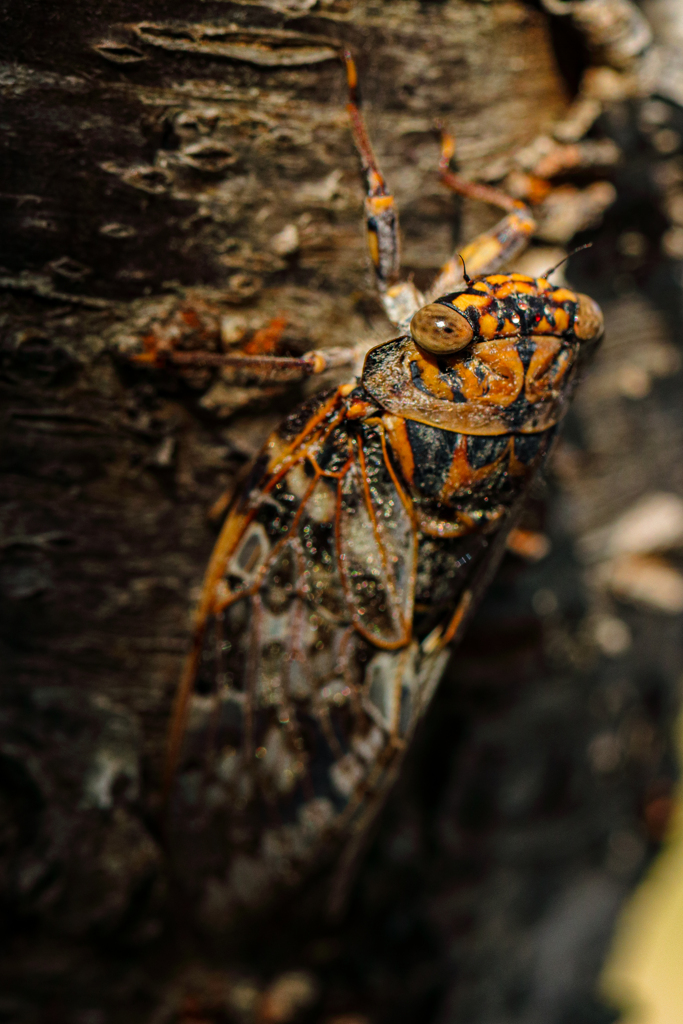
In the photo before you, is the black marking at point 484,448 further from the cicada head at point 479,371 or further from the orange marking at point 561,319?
the orange marking at point 561,319

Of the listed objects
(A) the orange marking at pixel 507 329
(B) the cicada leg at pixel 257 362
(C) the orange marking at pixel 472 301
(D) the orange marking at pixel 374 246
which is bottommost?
(B) the cicada leg at pixel 257 362

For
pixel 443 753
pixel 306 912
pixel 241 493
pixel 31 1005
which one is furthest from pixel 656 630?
pixel 31 1005

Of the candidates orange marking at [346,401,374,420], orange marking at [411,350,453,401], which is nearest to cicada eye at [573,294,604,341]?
orange marking at [411,350,453,401]

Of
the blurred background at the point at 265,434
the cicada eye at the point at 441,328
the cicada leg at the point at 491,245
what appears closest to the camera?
the blurred background at the point at 265,434

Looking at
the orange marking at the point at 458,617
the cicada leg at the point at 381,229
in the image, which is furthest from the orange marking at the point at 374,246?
the orange marking at the point at 458,617

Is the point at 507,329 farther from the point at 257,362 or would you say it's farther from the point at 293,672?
the point at 293,672

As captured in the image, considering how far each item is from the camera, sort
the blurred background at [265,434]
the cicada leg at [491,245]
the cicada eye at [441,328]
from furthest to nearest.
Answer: the cicada leg at [491,245]
the cicada eye at [441,328]
the blurred background at [265,434]

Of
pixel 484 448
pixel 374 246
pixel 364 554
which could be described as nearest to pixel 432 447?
pixel 484 448
